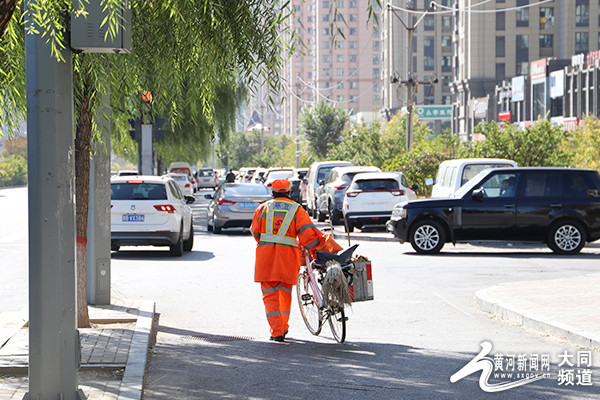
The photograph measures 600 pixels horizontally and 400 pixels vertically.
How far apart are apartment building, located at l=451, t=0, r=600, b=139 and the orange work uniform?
9033 cm

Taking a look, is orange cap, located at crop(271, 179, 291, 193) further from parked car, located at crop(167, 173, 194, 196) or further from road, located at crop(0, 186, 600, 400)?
parked car, located at crop(167, 173, 194, 196)

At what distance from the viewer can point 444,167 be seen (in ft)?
82.5

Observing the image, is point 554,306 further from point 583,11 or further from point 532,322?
point 583,11

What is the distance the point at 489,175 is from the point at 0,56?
14.0 meters

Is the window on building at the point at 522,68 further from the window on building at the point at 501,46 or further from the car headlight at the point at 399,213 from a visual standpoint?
the car headlight at the point at 399,213

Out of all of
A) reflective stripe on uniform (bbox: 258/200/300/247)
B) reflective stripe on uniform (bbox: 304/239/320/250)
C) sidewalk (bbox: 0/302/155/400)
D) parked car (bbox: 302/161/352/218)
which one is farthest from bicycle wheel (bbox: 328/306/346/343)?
parked car (bbox: 302/161/352/218)

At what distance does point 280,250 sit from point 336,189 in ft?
65.0

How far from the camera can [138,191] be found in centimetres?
2016

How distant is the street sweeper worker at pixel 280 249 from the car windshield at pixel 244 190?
17757 mm

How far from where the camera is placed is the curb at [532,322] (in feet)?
30.1

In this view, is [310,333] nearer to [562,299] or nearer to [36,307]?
[562,299]

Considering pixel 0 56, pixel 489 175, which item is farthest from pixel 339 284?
pixel 489 175

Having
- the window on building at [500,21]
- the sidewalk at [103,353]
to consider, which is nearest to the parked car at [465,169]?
the sidewalk at [103,353]

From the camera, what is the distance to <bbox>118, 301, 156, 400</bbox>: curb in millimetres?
6957
